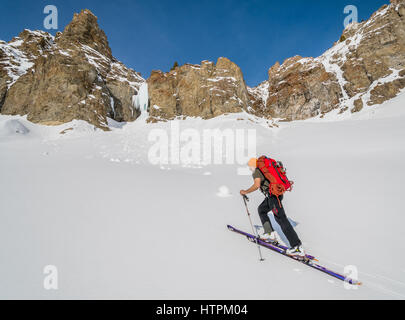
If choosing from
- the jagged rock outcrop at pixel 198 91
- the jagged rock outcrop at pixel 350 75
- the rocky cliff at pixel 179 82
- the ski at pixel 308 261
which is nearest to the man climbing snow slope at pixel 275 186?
the ski at pixel 308 261

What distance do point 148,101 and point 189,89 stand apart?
13.4 meters

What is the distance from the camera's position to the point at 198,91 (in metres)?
48.8

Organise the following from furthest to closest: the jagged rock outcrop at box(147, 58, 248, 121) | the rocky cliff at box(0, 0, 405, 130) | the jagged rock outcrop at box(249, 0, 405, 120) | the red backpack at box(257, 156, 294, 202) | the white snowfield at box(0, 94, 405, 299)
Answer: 1. the jagged rock outcrop at box(249, 0, 405, 120)
2. the jagged rock outcrop at box(147, 58, 248, 121)
3. the rocky cliff at box(0, 0, 405, 130)
4. the red backpack at box(257, 156, 294, 202)
5. the white snowfield at box(0, 94, 405, 299)

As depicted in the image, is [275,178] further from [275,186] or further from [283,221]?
[283,221]

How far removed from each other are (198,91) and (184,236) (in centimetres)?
4884

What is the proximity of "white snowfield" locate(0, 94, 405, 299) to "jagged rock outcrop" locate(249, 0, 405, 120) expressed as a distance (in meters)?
50.9

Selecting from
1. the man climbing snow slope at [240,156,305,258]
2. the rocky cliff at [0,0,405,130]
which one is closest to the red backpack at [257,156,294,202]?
the man climbing snow slope at [240,156,305,258]

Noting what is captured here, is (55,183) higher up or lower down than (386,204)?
higher up

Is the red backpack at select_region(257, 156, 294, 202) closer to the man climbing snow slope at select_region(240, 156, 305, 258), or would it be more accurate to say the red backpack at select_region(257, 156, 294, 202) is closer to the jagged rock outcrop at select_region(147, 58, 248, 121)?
the man climbing snow slope at select_region(240, 156, 305, 258)

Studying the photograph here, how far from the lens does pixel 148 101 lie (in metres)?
55.2

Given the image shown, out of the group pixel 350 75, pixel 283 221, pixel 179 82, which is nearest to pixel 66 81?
pixel 179 82

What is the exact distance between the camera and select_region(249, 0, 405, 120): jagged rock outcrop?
47875 mm
